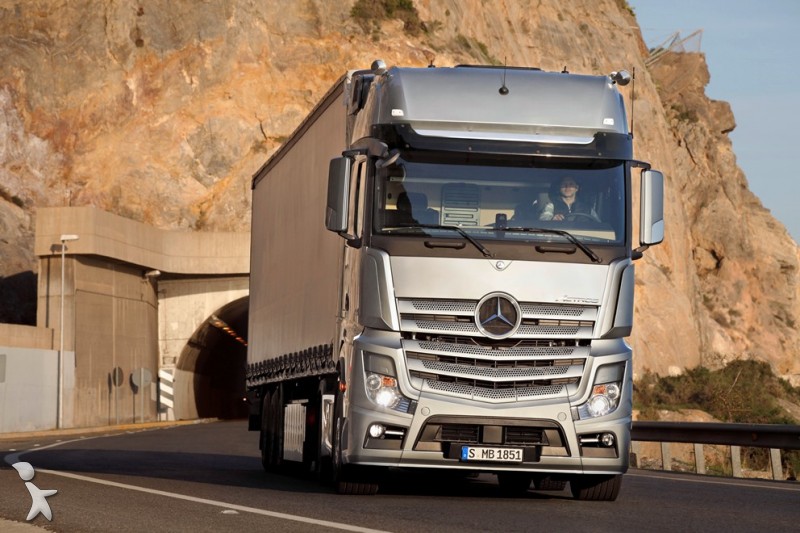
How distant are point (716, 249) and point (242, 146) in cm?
2859

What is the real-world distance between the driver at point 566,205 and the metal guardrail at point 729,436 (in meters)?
6.61

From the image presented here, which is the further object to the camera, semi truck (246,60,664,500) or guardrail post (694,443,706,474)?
guardrail post (694,443,706,474)

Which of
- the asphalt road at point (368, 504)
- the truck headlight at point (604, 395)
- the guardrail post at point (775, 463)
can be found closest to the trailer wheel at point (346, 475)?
the asphalt road at point (368, 504)

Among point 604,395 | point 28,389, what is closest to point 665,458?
point 604,395

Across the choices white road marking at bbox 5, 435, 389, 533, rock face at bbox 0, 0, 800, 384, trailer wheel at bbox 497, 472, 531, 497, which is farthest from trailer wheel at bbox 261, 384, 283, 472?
rock face at bbox 0, 0, 800, 384

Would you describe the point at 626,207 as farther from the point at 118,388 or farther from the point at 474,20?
the point at 474,20

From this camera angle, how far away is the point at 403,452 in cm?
1245

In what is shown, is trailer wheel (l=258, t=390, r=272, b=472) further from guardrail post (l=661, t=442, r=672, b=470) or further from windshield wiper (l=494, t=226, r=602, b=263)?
windshield wiper (l=494, t=226, r=602, b=263)

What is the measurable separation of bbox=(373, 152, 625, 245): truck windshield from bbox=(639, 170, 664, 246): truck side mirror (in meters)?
0.21

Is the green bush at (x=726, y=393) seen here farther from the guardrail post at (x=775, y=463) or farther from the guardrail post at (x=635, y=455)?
the guardrail post at (x=775, y=463)

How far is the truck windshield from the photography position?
12680 mm

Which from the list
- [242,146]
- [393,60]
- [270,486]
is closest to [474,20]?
[393,60]

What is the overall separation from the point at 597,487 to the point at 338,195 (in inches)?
144

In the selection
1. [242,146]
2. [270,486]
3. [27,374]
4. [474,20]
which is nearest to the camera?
[270,486]
